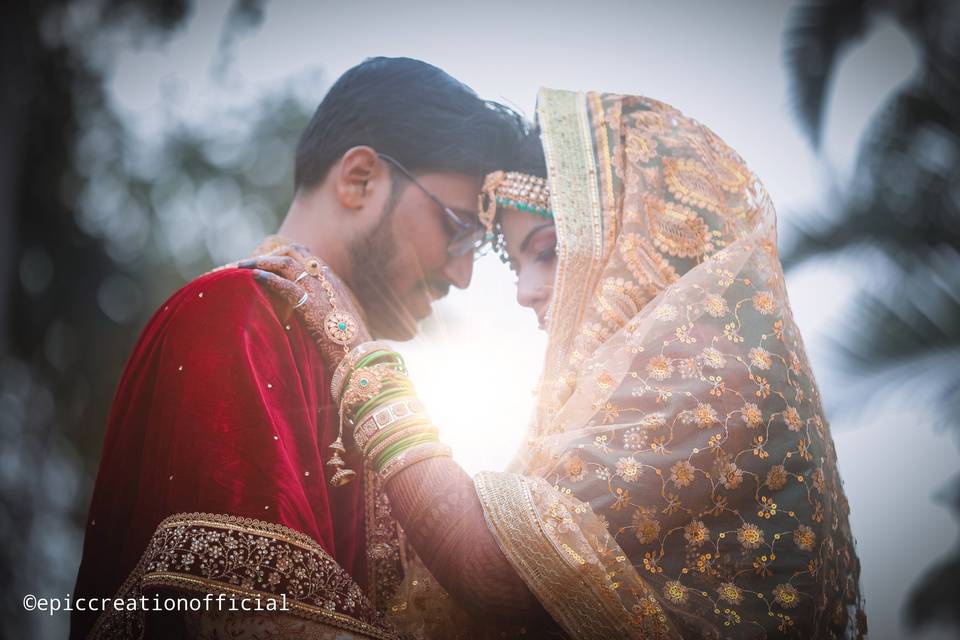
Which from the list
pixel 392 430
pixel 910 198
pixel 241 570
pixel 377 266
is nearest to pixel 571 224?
pixel 377 266

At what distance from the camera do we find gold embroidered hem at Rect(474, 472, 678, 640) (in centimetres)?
163

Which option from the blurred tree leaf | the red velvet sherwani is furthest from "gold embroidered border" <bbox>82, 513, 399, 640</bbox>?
the blurred tree leaf

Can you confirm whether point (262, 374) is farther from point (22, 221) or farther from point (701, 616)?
point (22, 221)

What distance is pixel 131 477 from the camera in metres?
1.84

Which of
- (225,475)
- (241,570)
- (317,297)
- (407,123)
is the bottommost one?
(241,570)

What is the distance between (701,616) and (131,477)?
1385 millimetres

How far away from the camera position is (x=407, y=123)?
252 cm

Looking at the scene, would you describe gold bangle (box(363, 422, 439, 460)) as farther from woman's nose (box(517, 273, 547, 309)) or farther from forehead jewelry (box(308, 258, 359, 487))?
woman's nose (box(517, 273, 547, 309))

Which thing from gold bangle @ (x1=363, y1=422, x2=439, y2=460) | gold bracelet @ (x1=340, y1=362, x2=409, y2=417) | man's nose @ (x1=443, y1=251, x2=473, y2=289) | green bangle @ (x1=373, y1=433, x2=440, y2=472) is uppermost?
man's nose @ (x1=443, y1=251, x2=473, y2=289)

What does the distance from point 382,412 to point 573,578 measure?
1.90 ft

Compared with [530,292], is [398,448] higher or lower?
lower

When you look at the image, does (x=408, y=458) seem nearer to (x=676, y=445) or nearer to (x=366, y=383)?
(x=366, y=383)

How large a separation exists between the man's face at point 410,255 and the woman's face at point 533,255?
5.9 inches

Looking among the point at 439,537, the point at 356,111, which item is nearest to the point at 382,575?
the point at 439,537
